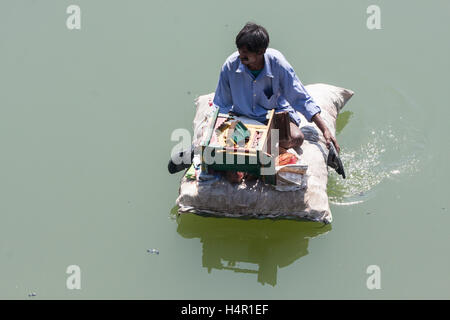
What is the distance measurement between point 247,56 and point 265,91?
0.36m

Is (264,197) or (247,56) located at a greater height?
(247,56)

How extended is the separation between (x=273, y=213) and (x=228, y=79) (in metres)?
0.82

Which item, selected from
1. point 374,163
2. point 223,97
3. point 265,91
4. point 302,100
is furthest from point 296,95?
point 374,163

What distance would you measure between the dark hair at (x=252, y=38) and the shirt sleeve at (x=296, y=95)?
324 millimetres

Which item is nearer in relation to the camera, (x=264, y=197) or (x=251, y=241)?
(x=264, y=197)

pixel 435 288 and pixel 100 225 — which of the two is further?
pixel 100 225


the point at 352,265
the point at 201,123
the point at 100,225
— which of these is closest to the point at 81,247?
the point at 100,225

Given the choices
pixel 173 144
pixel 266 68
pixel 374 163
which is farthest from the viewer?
pixel 173 144

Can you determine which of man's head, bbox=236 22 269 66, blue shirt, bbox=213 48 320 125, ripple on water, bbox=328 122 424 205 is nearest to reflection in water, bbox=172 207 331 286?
ripple on water, bbox=328 122 424 205

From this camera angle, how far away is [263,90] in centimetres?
434

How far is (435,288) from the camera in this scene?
4258 mm

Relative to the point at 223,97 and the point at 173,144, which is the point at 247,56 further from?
the point at 173,144

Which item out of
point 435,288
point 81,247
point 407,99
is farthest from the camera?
point 407,99

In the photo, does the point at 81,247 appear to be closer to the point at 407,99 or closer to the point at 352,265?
the point at 352,265
